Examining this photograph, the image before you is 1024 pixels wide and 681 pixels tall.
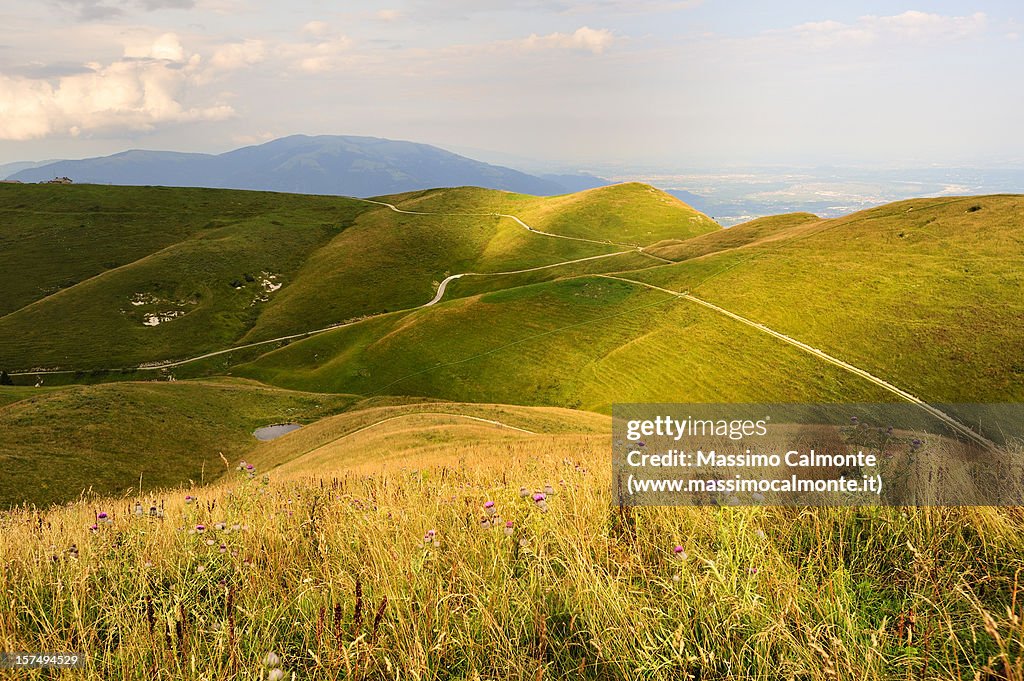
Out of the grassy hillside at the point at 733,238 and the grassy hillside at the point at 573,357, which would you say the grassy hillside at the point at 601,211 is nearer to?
the grassy hillside at the point at 733,238

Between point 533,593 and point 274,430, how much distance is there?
127 feet

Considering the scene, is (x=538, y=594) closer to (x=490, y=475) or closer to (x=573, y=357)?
(x=490, y=475)

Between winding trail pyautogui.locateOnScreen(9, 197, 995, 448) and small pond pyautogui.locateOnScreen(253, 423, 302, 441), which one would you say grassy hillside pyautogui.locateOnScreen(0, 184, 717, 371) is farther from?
small pond pyautogui.locateOnScreen(253, 423, 302, 441)

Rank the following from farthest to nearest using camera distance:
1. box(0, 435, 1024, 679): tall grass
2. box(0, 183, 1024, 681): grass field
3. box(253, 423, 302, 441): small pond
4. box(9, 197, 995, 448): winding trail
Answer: box(253, 423, 302, 441): small pond, box(9, 197, 995, 448): winding trail, box(0, 183, 1024, 681): grass field, box(0, 435, 1024, 679): tall grass

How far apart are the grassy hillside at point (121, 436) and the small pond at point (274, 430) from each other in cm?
66

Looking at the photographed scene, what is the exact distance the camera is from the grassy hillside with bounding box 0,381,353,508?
82.5 feet

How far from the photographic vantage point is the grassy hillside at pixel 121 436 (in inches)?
990

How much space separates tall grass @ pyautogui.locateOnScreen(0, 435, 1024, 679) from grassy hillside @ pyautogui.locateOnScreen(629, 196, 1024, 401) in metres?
44.3

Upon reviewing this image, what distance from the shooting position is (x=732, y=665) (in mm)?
3287

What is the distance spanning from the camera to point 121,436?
101 ft

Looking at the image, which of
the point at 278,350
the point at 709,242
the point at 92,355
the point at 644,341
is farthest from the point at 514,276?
the point at 92,355

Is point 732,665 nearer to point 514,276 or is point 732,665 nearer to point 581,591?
point 581,591

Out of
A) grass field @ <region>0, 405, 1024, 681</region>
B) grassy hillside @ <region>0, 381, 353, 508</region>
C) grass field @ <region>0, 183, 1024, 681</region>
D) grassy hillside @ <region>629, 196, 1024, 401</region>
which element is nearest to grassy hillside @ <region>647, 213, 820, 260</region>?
grass field @ <region>0, 183, 1024, 681</region>

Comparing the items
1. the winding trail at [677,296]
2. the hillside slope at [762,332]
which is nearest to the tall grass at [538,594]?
the winding trail at [677,296]
